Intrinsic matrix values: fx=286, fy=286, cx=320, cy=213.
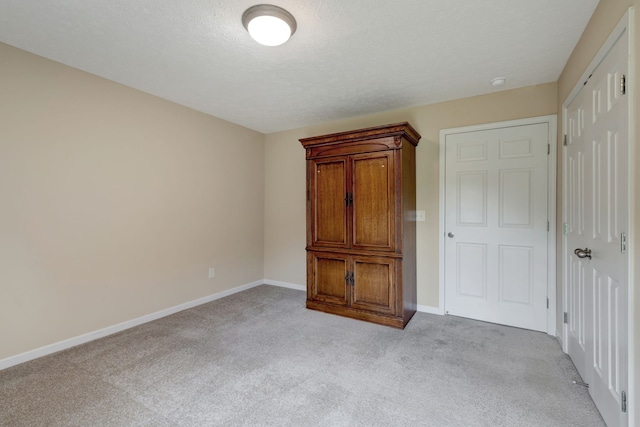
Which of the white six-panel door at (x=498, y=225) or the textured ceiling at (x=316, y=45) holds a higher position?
the textured ceiling at (x=316, y=45)

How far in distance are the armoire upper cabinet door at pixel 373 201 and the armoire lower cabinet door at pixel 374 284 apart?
6.4 inches

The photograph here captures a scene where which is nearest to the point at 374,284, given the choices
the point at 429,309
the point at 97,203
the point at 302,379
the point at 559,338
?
the point at 429,309

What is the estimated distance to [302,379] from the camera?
207cm

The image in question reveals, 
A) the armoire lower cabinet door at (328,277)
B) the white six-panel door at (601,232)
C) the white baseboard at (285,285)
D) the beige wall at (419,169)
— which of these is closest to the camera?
the white six-panel door at (601,232)

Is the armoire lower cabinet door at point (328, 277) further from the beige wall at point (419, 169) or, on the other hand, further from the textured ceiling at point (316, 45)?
the textured ceiling at point (316, 45)

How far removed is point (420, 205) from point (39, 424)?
357 centimetres

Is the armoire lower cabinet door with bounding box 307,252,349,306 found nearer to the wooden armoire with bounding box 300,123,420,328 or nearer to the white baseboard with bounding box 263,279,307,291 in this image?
the wooden armoire with bounding box 300,123,420,328

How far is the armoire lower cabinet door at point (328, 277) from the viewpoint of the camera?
A: 3.32 m

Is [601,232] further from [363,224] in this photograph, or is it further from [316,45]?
[316,45]

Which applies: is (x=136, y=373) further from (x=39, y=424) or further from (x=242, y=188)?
(x=242, y=188)

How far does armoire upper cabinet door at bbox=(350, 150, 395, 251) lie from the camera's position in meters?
3.04

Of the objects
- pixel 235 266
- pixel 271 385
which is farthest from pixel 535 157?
pixel 235 266

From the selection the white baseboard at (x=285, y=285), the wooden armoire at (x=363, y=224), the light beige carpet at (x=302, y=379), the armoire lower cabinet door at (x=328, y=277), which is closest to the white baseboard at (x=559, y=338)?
the light beige carpet at (x=302, y=379)

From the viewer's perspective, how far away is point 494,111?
10.0 feet
